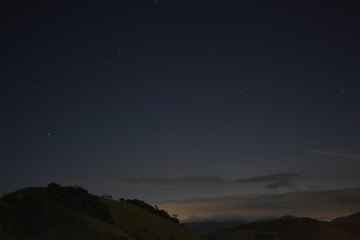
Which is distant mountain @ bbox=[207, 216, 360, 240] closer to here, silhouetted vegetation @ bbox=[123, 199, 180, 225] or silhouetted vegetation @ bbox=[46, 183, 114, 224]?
silhouetted vegetation @ bbox=[123, 199, 180, 225]

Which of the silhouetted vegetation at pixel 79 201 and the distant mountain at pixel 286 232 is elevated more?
the silhouetted vegetation at pixel 79 201

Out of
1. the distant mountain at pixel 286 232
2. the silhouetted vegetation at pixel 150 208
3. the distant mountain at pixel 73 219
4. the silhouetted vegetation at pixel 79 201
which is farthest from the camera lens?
the distant mountain at pixel 286 232

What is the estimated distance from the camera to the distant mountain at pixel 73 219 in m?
45.2

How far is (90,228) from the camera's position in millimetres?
45250

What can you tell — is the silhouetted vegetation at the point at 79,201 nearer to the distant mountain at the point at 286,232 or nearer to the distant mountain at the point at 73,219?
the distant mountain at the point at 73,219

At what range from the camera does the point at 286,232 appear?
166000 mm

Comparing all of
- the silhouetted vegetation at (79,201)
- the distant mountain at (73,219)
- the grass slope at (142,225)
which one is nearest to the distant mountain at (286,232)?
the grass slope at (142,225)

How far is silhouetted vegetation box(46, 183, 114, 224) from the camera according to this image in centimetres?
5400

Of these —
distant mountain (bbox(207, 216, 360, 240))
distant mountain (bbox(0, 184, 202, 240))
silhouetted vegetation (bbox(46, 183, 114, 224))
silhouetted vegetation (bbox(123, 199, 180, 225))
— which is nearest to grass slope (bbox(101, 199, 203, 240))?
distant mountain (bbox(0, 184, 202, 240))

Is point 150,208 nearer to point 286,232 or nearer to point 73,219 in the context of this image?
point 73,219

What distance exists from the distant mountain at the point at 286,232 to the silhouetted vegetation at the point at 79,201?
93.8 meters

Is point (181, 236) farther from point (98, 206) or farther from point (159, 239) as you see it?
point (98, 206)

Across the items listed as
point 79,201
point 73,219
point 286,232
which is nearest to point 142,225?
point 79,201

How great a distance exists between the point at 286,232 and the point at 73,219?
438 ft
